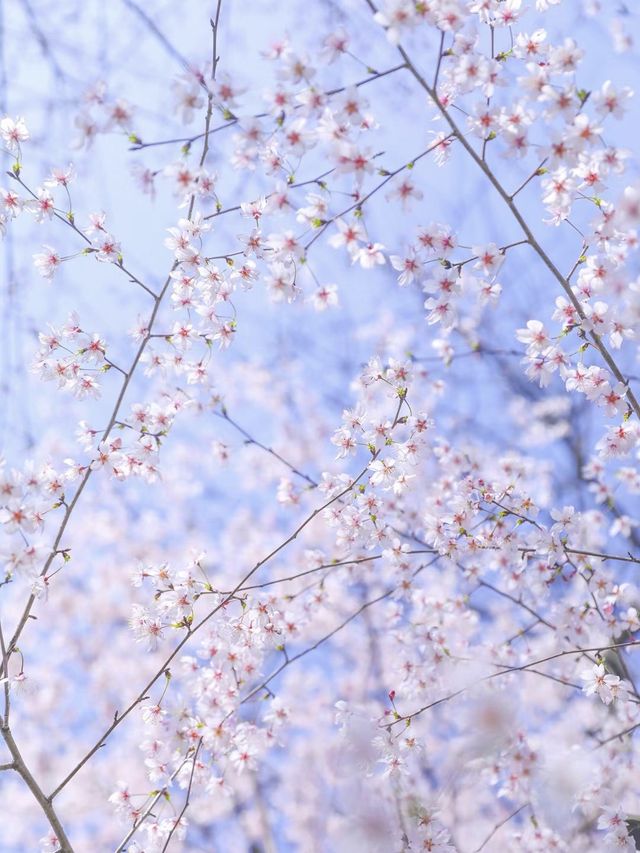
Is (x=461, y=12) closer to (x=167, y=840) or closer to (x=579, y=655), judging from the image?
(x=579, y=655)

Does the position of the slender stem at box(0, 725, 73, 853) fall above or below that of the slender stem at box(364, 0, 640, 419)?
below

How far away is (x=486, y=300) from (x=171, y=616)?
2.02m

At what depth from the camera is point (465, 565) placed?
14.5 ft

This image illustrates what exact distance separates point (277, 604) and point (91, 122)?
2.50 m

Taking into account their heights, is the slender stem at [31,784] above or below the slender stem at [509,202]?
below

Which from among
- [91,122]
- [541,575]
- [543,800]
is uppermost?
[91,122]

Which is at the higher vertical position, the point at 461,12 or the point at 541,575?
the point at 461,12

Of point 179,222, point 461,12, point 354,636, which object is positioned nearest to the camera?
point 461,12

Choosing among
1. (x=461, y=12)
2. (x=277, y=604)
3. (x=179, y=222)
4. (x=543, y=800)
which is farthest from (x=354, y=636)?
(x=461, y=12)

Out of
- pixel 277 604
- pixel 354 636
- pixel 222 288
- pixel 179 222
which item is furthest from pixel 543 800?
pixel 354 636

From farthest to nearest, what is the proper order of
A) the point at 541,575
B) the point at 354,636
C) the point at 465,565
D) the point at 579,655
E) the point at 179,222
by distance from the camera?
the point at 354,636 → the point at 465,565 → the point at 579,655 → the point at 541,575 → the point at 179,222

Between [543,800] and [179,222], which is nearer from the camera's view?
[179,222]

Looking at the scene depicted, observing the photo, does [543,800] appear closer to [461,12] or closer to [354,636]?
[461,12]

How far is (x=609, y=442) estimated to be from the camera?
3.14 metres
